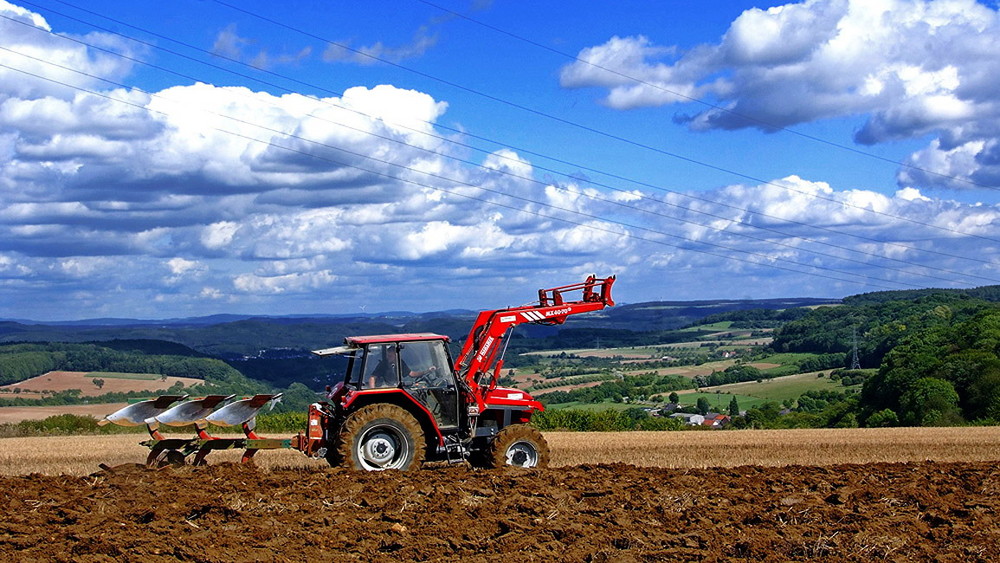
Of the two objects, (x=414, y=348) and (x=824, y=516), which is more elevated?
(x=414, y=348)

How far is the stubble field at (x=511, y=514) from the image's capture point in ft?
31.6

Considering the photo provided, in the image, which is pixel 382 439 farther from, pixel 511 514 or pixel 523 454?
pixel 511 514

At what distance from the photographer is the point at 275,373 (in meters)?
61.7

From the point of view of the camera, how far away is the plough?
15188 mm

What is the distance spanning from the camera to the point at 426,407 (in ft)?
50.2

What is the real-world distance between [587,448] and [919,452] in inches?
297

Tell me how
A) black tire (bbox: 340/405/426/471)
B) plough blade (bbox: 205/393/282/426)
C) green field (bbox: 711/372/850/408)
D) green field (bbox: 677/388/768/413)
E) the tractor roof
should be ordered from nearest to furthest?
black tire (bbox: 340/405/426/471), the tractor roof, plough blade (bbox: 205/393/282/426), green field (bbox: 677/388/768/413), green field (bbox: 711/372/850/408)

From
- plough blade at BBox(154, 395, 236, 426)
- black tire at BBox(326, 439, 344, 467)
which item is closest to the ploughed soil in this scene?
black tire at BBox(326, 439, 344, 467)

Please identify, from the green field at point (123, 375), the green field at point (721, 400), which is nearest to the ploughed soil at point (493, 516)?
the green field at point (721, 400)

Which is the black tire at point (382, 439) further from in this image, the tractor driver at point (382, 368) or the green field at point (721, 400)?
the green field at point (721, 400)

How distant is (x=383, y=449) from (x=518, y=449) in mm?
2201

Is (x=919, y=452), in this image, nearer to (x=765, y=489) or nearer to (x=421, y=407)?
(x=765, y=489)

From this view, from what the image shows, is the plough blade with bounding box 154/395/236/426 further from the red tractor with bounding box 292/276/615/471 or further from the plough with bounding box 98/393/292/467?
the red tractor with bounding box 292/276/615/471

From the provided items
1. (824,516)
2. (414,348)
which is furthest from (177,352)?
(824,516)
